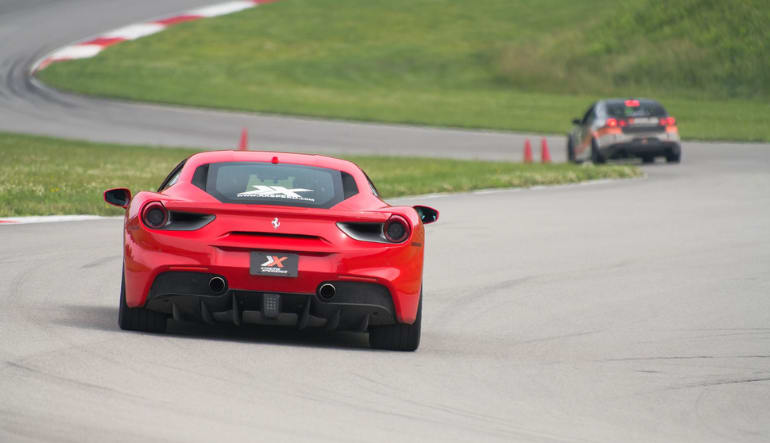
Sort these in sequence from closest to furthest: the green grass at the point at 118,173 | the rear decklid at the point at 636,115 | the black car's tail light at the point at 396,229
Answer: the black car's tail light at the point at 396,229
the green grass at the point at 118,173
the rear decklid at the point at 636,115

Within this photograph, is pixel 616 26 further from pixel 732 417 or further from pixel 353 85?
pixel 732 417

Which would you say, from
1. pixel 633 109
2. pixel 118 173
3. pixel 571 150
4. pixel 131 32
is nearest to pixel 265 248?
pixel 118 173

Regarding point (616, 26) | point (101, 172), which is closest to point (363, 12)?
point (616, 26)

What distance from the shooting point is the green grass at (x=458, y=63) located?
41.9 m

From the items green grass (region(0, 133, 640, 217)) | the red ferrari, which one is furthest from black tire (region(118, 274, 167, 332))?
green grass (region(0, 133, 640, 217))

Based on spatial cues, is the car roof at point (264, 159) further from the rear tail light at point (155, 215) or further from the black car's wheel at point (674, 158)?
the black car's wheel at point (674, 158)

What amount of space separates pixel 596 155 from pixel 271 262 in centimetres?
2099

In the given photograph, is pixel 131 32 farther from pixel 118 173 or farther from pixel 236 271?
pixel 236 271

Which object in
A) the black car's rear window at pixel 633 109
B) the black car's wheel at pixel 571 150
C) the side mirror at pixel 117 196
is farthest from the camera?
the black car's wheel at pixel 571 150

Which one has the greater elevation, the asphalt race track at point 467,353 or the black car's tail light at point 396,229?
the black car's tail light at point 396,229

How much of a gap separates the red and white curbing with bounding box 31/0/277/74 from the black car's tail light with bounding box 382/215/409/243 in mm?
36575

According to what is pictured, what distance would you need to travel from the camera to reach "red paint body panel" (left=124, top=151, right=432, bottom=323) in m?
7.48

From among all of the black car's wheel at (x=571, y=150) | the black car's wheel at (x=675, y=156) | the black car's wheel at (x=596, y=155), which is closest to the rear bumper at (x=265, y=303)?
the black car's wheel at (x=596, y=155)

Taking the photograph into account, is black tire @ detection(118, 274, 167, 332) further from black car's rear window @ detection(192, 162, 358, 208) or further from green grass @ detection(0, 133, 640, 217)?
green grass @ detection(0, 133, 640, 217)
